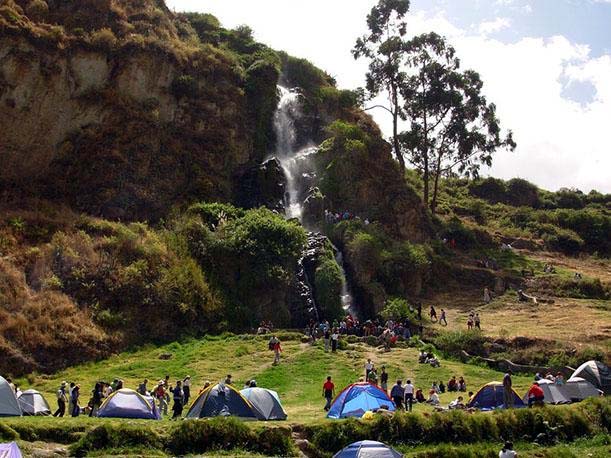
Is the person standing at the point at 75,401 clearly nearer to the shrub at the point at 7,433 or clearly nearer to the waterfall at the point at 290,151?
the shrub at the point at 7,433

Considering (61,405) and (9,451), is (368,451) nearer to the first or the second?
(9,451)

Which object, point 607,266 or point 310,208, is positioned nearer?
point 310,208

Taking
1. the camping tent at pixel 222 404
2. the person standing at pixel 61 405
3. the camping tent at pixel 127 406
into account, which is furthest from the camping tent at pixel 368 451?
the person standing at pixel 61 405

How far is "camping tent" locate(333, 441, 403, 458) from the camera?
Result: 16953 mm

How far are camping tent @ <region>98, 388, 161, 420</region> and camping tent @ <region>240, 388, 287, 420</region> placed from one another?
9.27 feet

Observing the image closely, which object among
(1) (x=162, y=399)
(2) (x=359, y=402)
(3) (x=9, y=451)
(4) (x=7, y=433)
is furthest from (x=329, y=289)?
(3) (x=9, y=451)

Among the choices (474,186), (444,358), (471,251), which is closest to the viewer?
(444,358)

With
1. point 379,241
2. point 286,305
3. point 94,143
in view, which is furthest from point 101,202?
point 379,241

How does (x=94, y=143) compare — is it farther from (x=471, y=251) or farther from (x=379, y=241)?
(x=471, y=251)

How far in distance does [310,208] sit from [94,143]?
47.2ft

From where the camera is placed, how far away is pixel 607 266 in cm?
5653

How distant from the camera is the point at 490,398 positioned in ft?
78.0

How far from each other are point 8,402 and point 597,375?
66.5 feet

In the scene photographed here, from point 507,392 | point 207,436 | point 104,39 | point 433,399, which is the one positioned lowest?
point 433,399
